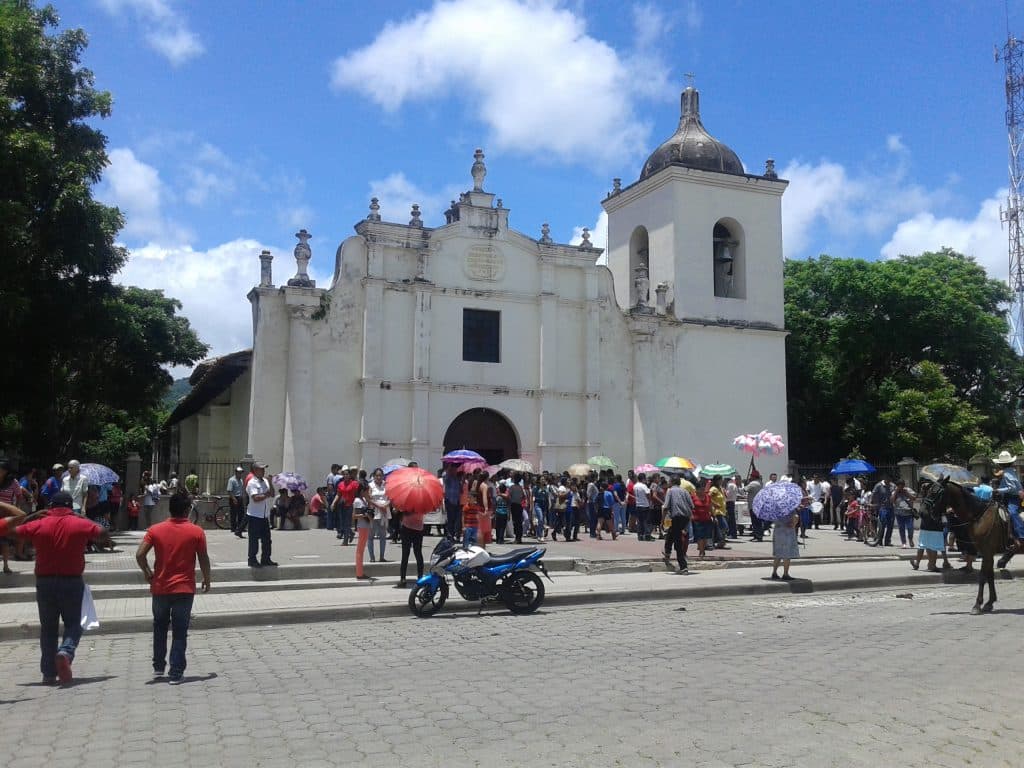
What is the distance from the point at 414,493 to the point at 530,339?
16571mm

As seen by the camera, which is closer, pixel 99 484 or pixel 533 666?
pixel 533 666

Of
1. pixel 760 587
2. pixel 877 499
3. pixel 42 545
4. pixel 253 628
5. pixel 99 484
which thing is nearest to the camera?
pixel 42 545

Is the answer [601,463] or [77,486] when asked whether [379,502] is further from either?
[601,463]

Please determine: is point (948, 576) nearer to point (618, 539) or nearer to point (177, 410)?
point (618, 539)

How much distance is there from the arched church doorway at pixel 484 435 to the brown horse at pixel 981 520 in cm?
1667

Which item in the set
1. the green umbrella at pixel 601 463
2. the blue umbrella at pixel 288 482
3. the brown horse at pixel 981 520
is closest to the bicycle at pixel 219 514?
the blue umbrella at pixel 288 482

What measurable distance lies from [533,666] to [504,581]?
3.46 m

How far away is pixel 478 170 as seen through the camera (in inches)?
1114

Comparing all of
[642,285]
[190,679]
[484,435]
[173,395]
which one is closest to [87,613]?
[190,679]

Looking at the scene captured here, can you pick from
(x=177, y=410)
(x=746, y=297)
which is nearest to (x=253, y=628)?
(x=746, y=297)

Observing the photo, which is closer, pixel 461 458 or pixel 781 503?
pixel 781 503

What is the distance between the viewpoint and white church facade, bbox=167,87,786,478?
26.3 m

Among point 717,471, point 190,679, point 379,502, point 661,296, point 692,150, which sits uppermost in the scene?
point 692,150

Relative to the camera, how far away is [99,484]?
55.0ft
